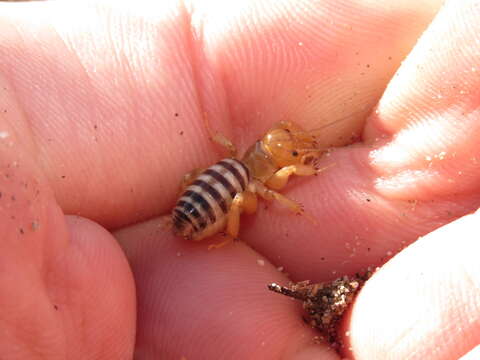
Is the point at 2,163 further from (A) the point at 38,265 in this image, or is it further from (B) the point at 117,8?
(B) the point at 117,8

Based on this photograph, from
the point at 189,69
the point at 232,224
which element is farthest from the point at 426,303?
the point at 189,69

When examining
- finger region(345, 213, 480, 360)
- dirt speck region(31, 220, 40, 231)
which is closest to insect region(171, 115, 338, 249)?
finger region(345, 213, 480, 360)

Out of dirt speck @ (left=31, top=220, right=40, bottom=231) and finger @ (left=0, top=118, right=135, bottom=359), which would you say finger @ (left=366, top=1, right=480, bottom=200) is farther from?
dirt speck @ (left=31, top=220, right=40, bottom=231)

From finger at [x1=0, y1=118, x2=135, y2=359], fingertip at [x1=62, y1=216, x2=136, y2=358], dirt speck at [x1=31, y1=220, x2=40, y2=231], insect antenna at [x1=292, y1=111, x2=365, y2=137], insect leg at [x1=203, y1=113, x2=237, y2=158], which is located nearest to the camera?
finger at [x1=0, y1=118, x2=135, y2=359]

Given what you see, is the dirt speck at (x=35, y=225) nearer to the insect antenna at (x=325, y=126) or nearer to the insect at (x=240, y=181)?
the insect at (x=240, y=181)

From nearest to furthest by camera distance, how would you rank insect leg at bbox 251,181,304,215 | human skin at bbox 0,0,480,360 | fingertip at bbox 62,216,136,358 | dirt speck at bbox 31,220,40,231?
1. dirt speck at bbox 31,220,40,231
2. fingertip at bbox 62,216,136,358
3. human skin at bbox 0,0,480,360
4. insect leg at bbox 251,181,304,215

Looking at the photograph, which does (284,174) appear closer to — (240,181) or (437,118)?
(240,181)
